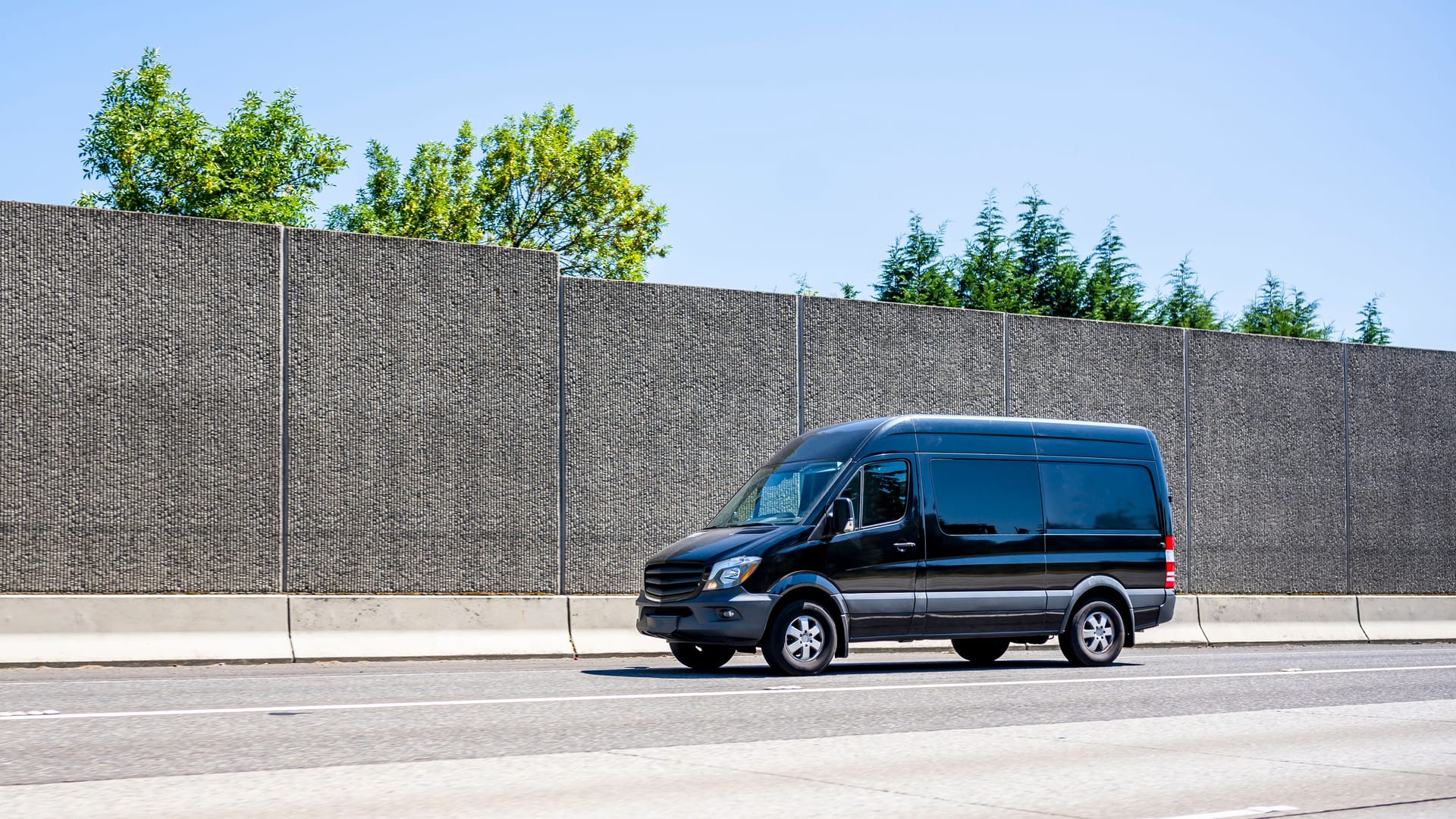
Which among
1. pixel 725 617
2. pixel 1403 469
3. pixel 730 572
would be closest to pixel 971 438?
pixel 730 572

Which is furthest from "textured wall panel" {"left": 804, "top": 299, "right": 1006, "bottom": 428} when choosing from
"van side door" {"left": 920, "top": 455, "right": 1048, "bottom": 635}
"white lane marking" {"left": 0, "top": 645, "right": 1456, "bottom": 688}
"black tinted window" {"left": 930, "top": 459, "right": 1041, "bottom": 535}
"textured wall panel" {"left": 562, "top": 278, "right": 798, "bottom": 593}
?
"van side door" {"left": 920, "top": 455, "right": 1048, "bottom": 635}

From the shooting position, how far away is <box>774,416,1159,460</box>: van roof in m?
15.4

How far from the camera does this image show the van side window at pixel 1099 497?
16578 mm

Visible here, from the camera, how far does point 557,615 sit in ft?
57.7

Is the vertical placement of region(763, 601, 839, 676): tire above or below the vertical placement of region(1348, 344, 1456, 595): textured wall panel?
below

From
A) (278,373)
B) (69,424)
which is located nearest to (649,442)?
(278,373)

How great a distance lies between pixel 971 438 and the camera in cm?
1611

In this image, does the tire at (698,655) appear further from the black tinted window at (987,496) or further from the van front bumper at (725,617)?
the black tinted window at (987,496)

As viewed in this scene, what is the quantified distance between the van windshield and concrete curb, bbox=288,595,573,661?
9.43 ft

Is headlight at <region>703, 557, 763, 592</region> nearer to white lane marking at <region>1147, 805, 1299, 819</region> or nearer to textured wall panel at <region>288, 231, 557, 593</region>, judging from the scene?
textured wall panel at <region>288, 231, 557, 593</region>

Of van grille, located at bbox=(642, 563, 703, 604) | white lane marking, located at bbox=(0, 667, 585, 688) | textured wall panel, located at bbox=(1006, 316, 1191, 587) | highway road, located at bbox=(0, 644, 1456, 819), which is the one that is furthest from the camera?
textured wall panel, located at bbox=(1006, 316, 1191, 587)

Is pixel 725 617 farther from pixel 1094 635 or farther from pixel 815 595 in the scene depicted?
pixel 1094 635

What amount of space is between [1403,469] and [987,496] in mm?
14255

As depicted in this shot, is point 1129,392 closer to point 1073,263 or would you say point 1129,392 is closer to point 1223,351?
point 1223,351
